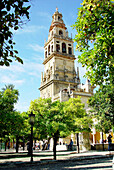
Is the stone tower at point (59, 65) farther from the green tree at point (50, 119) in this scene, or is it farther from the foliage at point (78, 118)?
the green tree at point (50, 119)

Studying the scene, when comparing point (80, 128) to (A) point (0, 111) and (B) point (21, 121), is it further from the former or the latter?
(A) point (0, 111)

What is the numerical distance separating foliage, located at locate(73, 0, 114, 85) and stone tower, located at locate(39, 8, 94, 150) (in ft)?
124

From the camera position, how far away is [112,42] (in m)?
9.09

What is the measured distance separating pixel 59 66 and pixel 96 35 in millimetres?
46424

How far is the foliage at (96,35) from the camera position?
9.02m

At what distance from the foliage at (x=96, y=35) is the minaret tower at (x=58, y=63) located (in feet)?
128

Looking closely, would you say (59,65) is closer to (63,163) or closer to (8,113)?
→ (8,113)

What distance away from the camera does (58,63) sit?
5616 cm

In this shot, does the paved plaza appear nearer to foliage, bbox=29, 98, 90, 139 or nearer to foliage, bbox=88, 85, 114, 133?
foliage, bbox=29, 98, 90, 139

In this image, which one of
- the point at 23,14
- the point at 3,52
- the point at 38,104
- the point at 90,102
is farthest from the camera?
the point at 90,102

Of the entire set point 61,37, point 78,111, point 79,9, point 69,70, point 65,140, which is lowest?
point 65,140

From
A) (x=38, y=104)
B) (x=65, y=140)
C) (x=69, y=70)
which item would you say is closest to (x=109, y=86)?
(x=38, y=104)

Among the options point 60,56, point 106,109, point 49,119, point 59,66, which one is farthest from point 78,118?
point 60,56

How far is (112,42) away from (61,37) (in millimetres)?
51860
